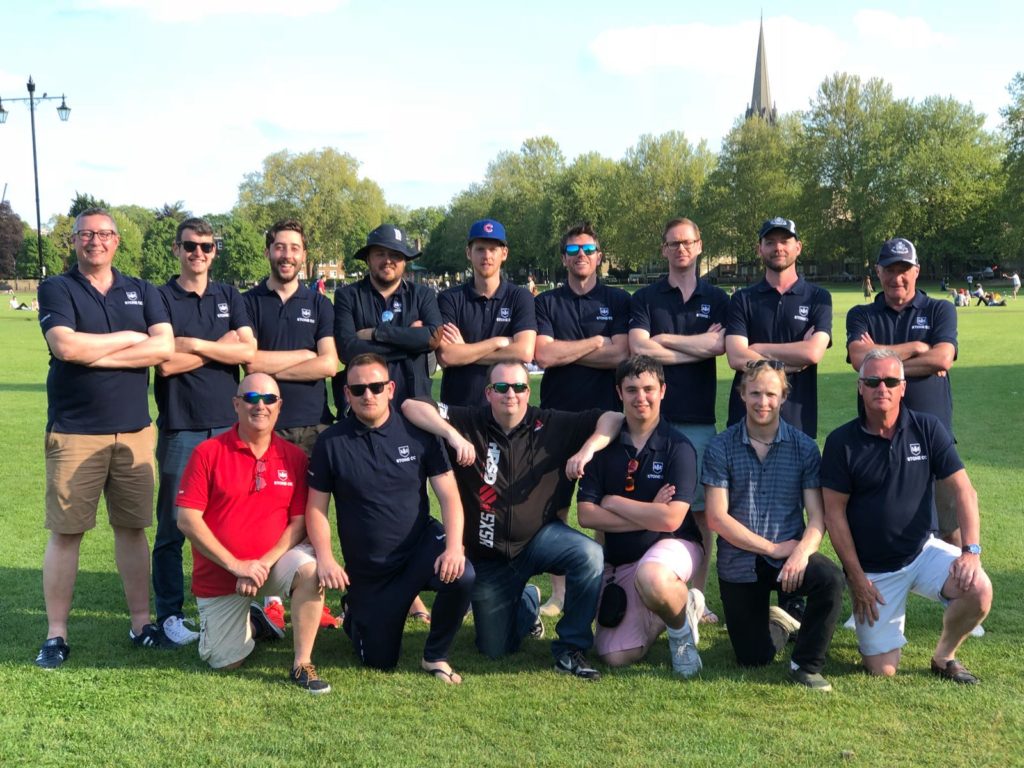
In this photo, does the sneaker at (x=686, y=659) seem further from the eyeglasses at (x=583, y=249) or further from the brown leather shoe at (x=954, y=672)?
the eyeglasses at (x=583, y=249)

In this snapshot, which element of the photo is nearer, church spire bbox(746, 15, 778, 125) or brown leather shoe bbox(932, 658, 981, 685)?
brown leather shoe bbox(932, 658, 981, 685)

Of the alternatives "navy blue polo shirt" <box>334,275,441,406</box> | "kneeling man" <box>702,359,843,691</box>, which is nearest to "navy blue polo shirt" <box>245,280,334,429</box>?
"navy blue polo shirt" <box>334,275,441,406</box>

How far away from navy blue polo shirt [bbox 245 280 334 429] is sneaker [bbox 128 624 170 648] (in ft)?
4.82

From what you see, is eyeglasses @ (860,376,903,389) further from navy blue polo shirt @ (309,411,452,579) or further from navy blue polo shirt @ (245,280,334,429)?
navy blue polo shirt @ (245,280,334,429)

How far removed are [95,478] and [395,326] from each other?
2.03 metres

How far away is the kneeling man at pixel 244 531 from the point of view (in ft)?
16.6

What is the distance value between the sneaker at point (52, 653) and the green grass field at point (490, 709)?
0.24 feet

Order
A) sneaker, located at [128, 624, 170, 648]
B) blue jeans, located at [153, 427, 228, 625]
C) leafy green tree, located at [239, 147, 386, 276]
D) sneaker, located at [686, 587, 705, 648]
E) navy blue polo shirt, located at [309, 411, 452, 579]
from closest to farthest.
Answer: sneaker, located at [686, 587, 705, 648] < navy blue polo shirt, located at [309, 411, 452, 579] < sneaker, located at [128, 624, 170, 648] < blue jeans, located at [153, 427, 228, 625] < leafy green tree, located at [239, 147, 386, 276]

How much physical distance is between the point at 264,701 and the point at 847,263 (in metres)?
84.1

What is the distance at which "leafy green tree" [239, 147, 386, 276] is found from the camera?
294 ft

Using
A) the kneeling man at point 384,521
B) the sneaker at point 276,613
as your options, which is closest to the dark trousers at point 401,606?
the kneeling man at point 384,521

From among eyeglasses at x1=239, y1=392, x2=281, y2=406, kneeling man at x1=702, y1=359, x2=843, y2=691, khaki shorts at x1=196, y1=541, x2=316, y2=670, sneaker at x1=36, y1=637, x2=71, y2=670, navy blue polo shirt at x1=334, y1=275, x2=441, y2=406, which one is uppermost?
navy blue polo shirt at x1=334, y1=275, x2=441, y2=406

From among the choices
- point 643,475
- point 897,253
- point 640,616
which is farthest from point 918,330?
point 640,616

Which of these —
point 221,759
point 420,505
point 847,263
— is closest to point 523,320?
point 420,505
